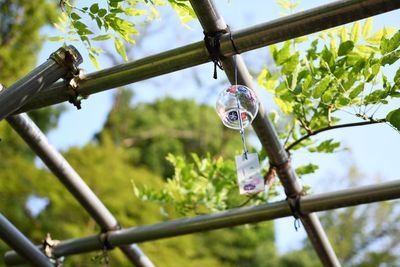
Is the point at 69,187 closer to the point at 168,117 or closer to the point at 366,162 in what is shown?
the point at 366,162

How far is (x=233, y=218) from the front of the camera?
5.60ft

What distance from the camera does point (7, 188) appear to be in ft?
24.2

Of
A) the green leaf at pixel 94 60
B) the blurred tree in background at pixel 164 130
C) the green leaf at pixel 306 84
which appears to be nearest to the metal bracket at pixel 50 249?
the green leaf at pixel 94 60

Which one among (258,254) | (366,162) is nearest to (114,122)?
(258,254)

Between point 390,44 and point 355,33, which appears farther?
point 355,33

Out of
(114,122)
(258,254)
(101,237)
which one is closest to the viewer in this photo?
(101,237)

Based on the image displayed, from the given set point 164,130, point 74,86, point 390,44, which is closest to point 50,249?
point 74,86

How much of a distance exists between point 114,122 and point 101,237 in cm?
969

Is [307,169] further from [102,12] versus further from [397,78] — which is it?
[102,12]

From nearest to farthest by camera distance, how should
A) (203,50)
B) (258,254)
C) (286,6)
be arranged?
(203,50)
(286,6)
(258,254)

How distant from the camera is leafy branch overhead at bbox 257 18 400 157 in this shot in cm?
126

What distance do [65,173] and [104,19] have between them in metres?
0.60

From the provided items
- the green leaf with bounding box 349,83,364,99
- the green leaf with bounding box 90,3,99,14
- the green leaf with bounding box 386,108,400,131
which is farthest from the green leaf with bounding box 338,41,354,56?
the green leaf with bounding box 90,3,99,14

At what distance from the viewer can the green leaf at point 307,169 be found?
1.77m
